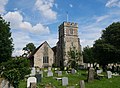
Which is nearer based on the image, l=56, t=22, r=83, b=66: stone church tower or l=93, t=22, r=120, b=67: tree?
l=93, t=22, r=120, b=67: tree

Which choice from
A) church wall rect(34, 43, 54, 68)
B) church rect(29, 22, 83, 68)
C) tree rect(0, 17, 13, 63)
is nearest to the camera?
tree rect(0, 17, 13, 63)

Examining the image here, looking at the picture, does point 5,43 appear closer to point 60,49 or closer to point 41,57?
point 41,57

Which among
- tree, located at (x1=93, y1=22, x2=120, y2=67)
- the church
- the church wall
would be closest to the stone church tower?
the church

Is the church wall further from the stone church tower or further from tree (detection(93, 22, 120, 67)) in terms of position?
tree (detection(93, 22, 120, 67))

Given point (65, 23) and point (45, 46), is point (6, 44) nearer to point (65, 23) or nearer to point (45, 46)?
point (45, 46)

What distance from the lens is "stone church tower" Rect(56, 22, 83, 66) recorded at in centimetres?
6588

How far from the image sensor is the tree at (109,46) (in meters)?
41.1

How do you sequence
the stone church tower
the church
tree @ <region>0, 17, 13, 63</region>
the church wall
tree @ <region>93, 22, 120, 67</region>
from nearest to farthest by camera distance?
tree @ <region>93, 22, 120, 67</region> → tree @ <region>0, 17, 13, 63</region> → the church wall → the church → the stone church tower

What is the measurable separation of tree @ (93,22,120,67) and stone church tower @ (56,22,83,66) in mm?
20047

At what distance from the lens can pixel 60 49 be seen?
68.5 meters

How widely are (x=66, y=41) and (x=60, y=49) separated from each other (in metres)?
3.47

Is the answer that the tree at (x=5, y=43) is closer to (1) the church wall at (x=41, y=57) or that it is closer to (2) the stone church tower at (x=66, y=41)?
(1) the church wall at (x=41, y=57)

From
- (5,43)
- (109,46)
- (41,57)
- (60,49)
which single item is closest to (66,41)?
(60,49)

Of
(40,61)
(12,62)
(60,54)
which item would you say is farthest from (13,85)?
(60,54)
